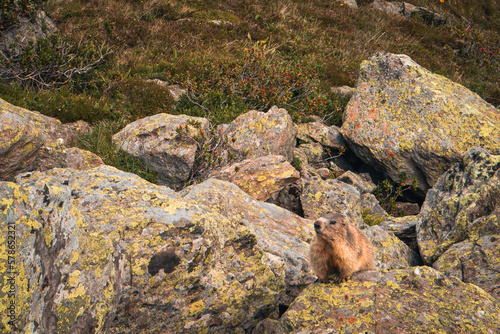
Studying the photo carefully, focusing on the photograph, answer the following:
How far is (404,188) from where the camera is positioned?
11.1 m

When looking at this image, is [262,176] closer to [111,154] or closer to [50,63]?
[111,154]

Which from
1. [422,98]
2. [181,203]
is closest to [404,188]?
[422,98]

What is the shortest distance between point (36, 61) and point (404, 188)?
11962mm

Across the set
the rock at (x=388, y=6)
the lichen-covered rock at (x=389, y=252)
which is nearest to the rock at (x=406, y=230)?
the lichen-covered rock at (x=389, y=252)

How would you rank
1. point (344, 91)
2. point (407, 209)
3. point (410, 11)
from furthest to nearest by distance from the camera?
point (410, 11) < point (344, 91) < point (407, 209)

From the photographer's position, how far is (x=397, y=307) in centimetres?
436

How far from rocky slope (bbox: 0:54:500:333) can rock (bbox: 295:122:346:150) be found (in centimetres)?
123

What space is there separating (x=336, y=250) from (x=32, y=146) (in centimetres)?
687

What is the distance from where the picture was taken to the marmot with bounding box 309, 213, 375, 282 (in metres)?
5.09

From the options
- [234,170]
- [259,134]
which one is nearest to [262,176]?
[234,170]

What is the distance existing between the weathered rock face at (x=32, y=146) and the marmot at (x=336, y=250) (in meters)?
5.70

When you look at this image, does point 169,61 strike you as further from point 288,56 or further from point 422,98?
point 422,98

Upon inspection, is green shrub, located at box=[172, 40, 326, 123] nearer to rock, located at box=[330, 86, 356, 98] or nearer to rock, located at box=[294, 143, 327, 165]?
rock, located at box=[294, 143, 327, 165]

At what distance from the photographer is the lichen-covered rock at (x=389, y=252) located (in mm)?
6890
